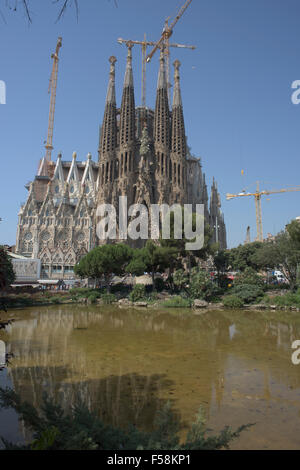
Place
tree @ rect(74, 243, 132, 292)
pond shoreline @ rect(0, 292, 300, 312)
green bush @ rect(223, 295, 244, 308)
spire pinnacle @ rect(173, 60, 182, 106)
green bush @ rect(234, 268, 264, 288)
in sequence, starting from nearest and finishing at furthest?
1. pond shoreline @ rect(0, 292, 300, 312)
2. green bush @ rect(223, 295, 244, 308)
3. green bush @ rect(234, 268, 264, 288)
4. tree @ rect(74, 243, 132, 292)
5. spire pinnacle @ rect(173, 60, 182, 106)

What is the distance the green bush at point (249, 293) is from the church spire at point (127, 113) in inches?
1324

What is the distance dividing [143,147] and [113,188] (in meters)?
8.79

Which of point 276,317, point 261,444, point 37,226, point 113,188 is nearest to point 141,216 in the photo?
point 113,188

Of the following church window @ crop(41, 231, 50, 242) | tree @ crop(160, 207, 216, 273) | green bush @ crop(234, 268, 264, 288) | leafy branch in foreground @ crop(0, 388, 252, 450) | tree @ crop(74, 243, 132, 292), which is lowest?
green bush @ crop(234, 268, 264, 288)

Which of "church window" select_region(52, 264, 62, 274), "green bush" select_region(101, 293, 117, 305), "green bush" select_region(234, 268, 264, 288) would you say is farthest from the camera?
"church window" select_region(52, 264, 62, 274)

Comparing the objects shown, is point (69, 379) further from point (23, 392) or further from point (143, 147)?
point (143, 147)

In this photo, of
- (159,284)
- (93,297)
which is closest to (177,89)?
(159,284)

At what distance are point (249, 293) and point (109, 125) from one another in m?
40.0

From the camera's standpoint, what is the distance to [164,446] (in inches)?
120

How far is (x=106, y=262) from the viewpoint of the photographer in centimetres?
3256

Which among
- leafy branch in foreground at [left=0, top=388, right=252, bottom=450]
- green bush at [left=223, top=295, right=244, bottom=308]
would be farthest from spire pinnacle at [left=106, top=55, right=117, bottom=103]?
leafy branch in foreground at [left=0, top=388, right=252, bottom=450]

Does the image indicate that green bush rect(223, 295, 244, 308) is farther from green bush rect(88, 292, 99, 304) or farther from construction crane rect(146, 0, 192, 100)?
construction crane rect(146, 0, 192, 100)

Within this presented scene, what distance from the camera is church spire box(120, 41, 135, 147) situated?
2074 inches

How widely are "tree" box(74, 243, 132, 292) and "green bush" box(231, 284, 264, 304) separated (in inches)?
489
